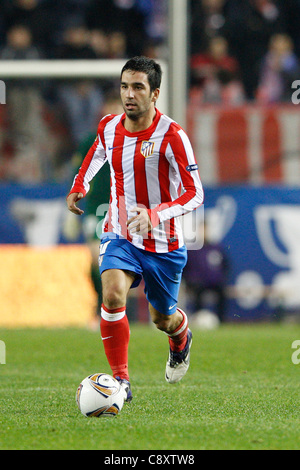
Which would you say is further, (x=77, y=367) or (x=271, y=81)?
(x=271, y=81)

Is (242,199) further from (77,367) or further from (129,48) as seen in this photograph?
(77,367)

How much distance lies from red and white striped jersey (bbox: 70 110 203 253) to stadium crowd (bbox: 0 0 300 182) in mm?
7847

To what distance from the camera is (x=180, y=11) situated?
36.3 ft

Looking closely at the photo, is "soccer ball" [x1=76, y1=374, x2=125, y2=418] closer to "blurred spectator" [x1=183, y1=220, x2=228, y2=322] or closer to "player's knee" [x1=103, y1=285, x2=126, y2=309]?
"player's knee" [x1=103, y1=285, x2=126, y2=309]

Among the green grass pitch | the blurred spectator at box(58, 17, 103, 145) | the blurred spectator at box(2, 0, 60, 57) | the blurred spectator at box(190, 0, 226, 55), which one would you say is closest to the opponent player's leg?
the green grass pitch

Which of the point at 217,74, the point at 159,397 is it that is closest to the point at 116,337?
the point at 159,397

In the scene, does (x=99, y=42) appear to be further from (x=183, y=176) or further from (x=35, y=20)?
(x=183, y=176)

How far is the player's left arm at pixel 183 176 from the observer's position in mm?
4914

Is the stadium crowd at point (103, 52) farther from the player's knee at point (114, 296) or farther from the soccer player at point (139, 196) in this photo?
the player's knee at point (114, 296)

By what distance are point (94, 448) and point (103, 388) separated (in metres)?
0.94

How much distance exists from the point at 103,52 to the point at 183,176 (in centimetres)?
939

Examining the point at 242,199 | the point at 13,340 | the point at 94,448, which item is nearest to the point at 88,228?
the point at 13,340

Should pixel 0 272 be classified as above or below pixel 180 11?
below
